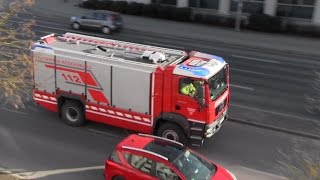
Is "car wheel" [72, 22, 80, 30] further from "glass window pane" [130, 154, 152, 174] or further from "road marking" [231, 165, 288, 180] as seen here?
"glass window pane" [130, 154, 152, 174]

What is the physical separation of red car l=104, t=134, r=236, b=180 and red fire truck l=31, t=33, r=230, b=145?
2385mm

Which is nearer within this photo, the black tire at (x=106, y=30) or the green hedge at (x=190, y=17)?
the black tire at (x=106, y=30)

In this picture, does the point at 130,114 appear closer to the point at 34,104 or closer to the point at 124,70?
the point at 124,70

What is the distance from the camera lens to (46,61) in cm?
1619

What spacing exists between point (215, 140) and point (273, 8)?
2374 centimetres

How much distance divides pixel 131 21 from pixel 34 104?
801 inches

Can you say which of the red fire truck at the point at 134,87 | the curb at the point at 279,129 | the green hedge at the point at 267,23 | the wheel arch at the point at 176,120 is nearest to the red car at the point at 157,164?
the wheel arch at the point at 176,120

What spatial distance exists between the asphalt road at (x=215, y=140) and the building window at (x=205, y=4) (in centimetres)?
1850

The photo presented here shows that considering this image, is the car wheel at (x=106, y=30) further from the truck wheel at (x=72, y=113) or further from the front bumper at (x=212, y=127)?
the front bumper at (x=212, y=127)

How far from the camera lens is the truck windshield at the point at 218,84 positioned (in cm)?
1427

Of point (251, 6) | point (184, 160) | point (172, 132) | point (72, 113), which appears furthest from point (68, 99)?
point (251, 6)

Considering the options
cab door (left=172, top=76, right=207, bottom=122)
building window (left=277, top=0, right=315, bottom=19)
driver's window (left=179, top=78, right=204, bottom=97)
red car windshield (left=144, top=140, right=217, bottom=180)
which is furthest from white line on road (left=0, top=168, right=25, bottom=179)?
A: building window (left=277, top=0, right=315, bottom=19)

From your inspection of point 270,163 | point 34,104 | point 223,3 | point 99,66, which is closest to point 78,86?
point 99,66

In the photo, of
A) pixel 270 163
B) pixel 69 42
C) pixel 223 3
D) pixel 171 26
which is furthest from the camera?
pixel 223 3
